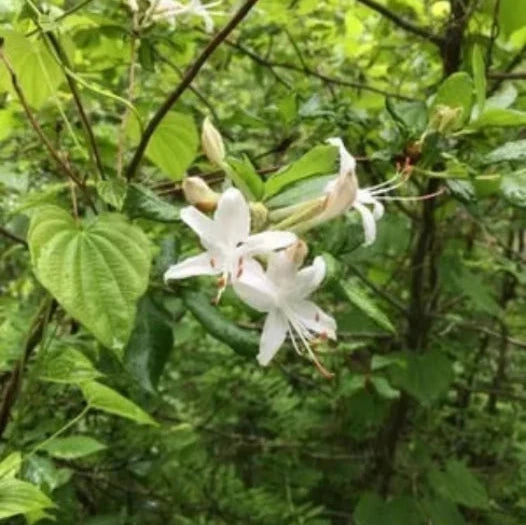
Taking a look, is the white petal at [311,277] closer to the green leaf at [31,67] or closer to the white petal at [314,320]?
the white petal at [314,320]

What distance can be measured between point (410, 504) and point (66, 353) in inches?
37.5

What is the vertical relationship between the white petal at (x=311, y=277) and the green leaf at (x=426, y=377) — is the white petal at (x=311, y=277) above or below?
above

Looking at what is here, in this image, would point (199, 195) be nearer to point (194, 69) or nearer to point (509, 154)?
point (194, 69)

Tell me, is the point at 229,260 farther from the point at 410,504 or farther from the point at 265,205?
the point at 410,504

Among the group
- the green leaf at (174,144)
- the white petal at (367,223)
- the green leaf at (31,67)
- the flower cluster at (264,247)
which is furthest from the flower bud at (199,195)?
the green leaf at (174,144)

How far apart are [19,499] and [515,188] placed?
18.5 inches

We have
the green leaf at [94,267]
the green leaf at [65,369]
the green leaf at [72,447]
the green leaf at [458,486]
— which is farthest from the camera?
the green leaf at [458,486]

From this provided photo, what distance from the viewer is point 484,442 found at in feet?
6.43

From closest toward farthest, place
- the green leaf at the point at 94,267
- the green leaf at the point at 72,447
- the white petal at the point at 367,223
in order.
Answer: the green leaf at the point at 94,267
the white petal at the point at 367,223
the green leaf at the point at 72,447

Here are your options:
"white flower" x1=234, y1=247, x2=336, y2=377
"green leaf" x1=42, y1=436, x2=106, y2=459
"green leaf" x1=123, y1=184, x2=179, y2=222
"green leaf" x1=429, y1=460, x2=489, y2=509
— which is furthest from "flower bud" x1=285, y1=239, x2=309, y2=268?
"green leaf" x1=429, y1=460, x2=489, y2=509

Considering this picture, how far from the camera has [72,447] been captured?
0.92m

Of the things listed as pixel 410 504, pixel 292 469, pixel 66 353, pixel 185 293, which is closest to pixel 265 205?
pixel 185 293

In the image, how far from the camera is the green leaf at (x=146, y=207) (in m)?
0.72

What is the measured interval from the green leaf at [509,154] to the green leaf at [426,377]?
72 centimetres
